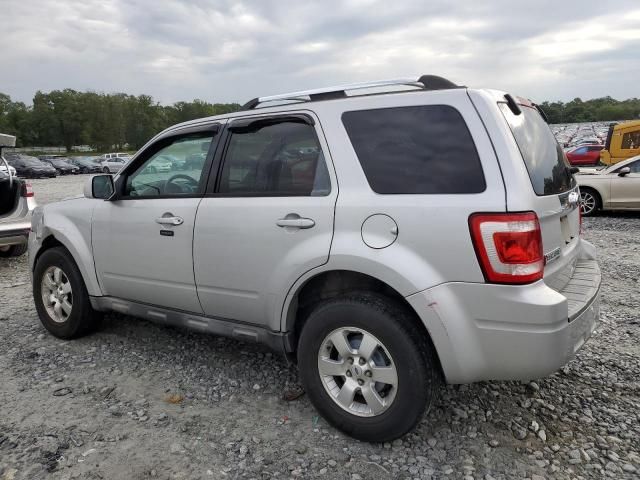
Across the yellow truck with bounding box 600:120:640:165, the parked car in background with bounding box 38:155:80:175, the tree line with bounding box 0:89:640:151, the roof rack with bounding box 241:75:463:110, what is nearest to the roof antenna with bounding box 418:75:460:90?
the roof rack with bounding box 241:75:463:110

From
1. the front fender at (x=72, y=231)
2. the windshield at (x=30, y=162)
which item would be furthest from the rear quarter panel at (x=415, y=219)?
the windshield at (x=30, y=162)

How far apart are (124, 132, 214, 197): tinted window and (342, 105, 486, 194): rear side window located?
1177 millimetres

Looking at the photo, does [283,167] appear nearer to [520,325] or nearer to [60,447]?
[520,325]

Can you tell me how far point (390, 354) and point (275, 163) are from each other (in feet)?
4.37

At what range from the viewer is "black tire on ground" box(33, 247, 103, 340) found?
4172 mm

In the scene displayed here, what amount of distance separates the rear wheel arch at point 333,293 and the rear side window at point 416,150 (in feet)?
1.66

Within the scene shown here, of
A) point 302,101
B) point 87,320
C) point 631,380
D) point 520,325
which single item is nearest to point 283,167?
point 302,101

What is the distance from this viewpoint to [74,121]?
300 ft

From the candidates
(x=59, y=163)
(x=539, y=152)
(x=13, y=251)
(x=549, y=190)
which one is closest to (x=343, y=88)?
(x=539, y=152)

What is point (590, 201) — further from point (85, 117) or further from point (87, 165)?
point (85, 117)

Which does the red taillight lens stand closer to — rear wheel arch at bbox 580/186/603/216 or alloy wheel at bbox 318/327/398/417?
alloy wheel at bbox 318/327/398/417

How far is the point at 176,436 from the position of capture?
291 centimetres

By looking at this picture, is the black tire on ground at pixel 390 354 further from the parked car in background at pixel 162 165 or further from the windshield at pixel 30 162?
the windshield at pixel 30 162

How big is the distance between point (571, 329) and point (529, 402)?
0.92m
